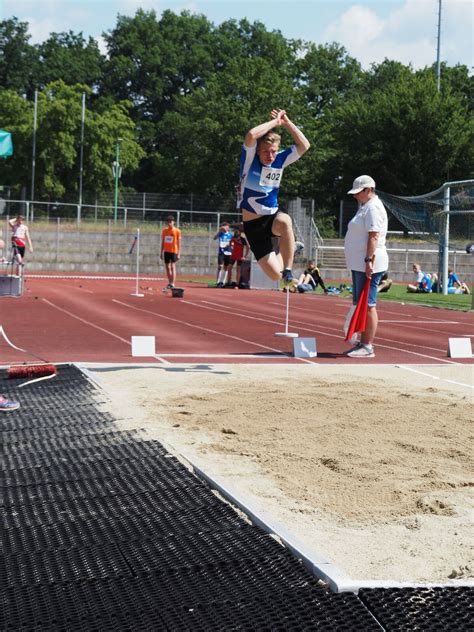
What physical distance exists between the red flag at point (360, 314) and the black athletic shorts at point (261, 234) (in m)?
1.49

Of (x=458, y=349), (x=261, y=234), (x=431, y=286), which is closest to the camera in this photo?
(x=261, y=234)

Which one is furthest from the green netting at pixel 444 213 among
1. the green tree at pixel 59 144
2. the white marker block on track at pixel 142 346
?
the green tree at pixel 59 144

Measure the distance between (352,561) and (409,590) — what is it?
0.38 meters

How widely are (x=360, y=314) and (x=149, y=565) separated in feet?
23.5

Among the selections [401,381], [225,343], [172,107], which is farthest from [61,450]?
[172,107]

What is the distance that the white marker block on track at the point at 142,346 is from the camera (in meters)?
10.4

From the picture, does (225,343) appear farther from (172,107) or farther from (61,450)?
(172,107)

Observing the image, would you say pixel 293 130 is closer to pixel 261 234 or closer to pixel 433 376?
pixel 261 234

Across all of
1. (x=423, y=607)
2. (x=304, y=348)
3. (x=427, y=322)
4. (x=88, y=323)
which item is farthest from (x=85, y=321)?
(x=423, y=607)

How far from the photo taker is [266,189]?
9078mm

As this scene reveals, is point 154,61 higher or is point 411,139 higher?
point 154,61

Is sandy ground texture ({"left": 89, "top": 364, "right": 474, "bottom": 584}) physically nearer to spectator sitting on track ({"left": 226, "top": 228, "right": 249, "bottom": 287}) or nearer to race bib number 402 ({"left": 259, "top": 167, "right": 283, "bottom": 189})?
race bib number 402 ({"left": 259, "top": 167, "right": 283, "bottom": 189})

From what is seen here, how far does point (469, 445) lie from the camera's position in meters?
5.63

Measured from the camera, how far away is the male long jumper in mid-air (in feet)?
29.6
